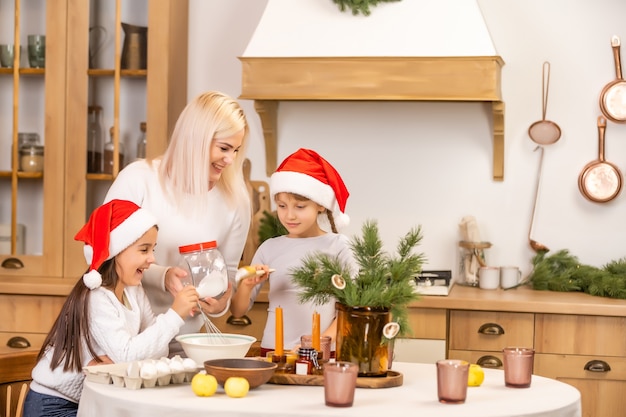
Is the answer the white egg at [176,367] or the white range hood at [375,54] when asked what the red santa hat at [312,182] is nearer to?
the white egg at [176,367]

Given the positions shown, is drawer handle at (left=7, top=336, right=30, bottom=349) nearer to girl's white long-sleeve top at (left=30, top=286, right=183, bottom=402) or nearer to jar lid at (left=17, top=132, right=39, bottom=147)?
jar lid at (left=17, top=132, right=39, bottom=147)

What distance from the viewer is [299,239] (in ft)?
9.41

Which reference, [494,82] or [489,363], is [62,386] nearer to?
[489,363]

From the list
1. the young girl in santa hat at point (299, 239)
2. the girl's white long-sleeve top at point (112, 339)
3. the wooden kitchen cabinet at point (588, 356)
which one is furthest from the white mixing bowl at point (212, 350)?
the wooden kitchen cabinet at point (588, 356)

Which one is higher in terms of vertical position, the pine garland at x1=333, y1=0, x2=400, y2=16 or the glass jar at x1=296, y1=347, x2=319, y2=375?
the pine garland at x1=333, y1=0, x2=400, y2=16

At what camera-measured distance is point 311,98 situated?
376cm

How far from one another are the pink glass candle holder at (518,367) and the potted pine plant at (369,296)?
232 mm

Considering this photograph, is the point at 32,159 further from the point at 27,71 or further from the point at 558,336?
the point at 558,336

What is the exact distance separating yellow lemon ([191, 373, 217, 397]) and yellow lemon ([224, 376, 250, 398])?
0.03 m

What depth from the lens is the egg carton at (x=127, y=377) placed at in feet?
6.57

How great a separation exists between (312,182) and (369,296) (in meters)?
0.71

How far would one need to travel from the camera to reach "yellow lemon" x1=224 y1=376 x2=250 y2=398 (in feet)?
6.37

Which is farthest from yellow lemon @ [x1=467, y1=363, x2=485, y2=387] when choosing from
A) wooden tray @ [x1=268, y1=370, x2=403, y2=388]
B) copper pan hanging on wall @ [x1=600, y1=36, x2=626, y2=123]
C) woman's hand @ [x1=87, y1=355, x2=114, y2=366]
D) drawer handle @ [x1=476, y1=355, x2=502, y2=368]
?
copper pan hanging on wall @ [x1=600, y1=36, x2=626, y2=123]

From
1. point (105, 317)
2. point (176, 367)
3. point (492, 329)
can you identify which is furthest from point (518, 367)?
point (492, 329)
